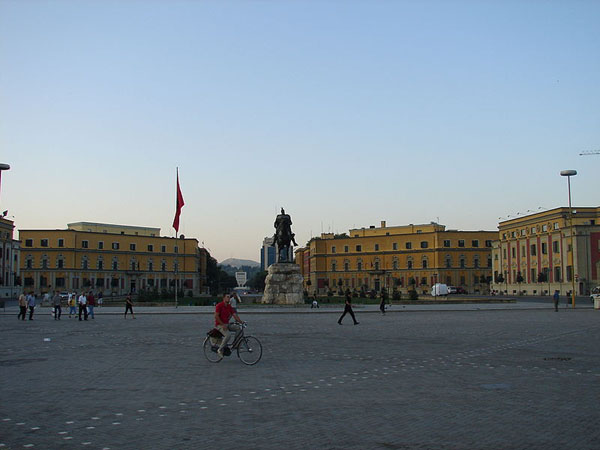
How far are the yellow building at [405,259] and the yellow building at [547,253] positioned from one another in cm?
1643

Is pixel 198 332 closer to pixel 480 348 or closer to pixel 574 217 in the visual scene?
pixel 480 348

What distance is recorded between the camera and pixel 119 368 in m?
13.7

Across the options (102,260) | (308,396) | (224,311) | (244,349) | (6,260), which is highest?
(102,260)

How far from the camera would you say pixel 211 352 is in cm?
1544

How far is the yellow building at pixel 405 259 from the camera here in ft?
380

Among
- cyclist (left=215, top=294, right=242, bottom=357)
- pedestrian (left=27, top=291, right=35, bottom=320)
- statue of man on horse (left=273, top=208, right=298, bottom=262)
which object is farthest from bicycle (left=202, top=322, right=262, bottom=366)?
statue of man on horse (left=273, top=208, right=298, bottom=262)

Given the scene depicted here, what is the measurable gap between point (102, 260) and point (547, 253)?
76.4 m

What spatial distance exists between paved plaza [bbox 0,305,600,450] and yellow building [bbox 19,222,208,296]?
81.8 metres

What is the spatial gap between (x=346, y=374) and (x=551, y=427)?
5294 mm

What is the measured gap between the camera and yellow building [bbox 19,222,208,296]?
4183 inches

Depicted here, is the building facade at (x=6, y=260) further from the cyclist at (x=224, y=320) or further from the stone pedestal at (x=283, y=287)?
the cyclist at (x=224, y=320)

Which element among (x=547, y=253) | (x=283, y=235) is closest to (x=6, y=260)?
(x=283, y=235)

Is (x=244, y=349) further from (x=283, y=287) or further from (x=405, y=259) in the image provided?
(x=405, y=259)

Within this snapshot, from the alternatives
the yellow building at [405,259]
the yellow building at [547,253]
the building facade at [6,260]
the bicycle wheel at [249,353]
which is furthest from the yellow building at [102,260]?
the bicycle wheel at [249,353]
